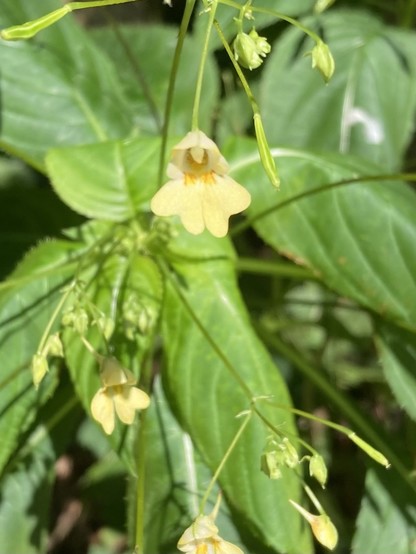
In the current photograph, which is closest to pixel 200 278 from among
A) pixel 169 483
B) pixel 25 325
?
pixel 25 325

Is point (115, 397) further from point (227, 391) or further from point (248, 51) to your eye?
point (248, 51)

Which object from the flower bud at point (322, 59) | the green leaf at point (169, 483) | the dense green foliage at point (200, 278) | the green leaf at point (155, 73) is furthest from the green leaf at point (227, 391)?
the green leaf at point (155, 73)

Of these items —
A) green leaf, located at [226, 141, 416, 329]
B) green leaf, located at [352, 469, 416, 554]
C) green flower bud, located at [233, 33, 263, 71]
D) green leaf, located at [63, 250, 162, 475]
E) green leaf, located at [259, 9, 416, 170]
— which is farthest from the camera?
green leaf, located at [259, 9, 416, 170]

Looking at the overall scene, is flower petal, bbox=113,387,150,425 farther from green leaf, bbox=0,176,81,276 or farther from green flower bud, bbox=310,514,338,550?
green leaf, bbox=0,176,81,276

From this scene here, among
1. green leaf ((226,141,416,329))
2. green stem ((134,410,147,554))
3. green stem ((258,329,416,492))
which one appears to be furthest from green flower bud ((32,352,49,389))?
green stem ((258,329,416,492))

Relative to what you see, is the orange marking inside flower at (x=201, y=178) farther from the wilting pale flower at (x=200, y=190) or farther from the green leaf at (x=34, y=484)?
the green leaf at (x=34, y=484)

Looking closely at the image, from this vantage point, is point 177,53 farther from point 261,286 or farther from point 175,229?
point 261,286
